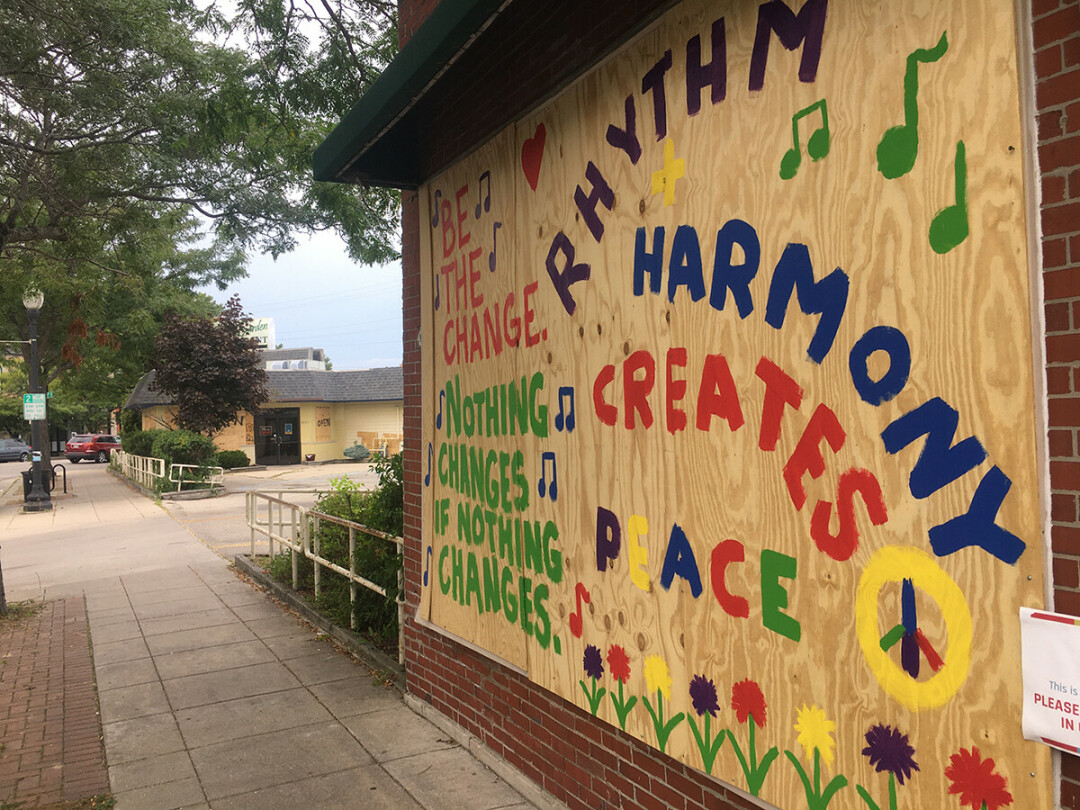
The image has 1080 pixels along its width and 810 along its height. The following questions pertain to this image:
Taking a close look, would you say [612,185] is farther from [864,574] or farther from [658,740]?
[658,740]

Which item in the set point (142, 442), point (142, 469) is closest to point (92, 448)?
point (142, 442)

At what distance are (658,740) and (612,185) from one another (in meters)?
2.25

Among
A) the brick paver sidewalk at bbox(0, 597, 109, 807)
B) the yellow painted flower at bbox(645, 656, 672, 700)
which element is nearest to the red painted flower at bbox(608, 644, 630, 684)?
the yellow painted flower at bbox(645, 656, 672, 700)

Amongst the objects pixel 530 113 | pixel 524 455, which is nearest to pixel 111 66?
pixel 530 113

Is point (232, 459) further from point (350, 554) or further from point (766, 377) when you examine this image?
point (766, 377)

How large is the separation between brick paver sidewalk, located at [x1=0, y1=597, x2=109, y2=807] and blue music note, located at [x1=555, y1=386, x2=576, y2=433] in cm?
329

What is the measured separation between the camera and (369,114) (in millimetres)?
4590

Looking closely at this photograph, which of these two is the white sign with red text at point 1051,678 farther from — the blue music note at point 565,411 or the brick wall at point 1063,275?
the blue music note at point 565,411

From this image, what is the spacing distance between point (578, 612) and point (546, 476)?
652 mm

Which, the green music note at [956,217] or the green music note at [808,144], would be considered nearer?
the green music note at [956,217]

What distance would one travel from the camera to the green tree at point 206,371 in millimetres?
28156

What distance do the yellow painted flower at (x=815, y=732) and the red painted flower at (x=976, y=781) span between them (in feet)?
1.27

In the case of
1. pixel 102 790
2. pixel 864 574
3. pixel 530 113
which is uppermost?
pixel 530 113

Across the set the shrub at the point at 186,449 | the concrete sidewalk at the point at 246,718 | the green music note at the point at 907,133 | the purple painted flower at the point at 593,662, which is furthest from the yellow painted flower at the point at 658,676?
the shrub at the point at 186,449
